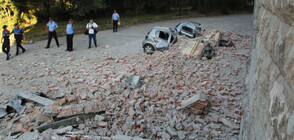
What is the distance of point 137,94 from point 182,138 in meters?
2.37

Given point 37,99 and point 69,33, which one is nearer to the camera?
point 37,99

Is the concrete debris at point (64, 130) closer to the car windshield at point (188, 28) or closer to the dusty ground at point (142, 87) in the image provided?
the dusty ground at point (142, 87)

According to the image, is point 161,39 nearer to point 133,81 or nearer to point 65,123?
point 133,81

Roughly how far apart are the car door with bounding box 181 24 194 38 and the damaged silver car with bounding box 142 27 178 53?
2459 millimetres

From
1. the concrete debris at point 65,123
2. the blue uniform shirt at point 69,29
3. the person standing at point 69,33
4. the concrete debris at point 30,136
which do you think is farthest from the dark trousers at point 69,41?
the concrete debris at point 30,136

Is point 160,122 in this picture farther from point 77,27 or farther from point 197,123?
point 77,27

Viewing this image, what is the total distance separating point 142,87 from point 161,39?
4.81 m

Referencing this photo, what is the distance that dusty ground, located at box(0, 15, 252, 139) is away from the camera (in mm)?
5711

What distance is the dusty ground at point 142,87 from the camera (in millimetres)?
5711

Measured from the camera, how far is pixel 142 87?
306 inches

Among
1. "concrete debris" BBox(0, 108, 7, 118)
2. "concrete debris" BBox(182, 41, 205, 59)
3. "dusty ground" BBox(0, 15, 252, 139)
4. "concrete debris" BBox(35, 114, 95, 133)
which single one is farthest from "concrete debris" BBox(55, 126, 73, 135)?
"concrete debris" BBox(182, 41, 205, 59)

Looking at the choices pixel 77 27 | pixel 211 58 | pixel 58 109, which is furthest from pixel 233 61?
pixel 77 27

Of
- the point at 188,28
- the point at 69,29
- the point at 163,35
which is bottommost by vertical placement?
the point at 163,35

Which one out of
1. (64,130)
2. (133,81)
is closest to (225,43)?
(133,81)
